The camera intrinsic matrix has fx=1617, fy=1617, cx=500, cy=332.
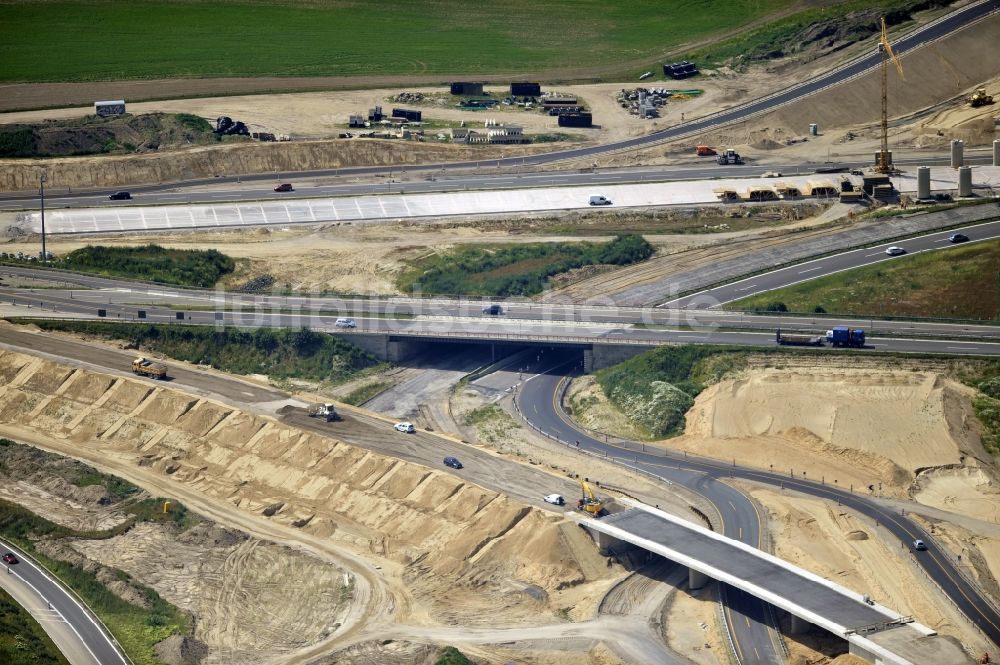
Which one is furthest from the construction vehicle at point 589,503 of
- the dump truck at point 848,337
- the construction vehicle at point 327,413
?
the dump truck at point 848,337

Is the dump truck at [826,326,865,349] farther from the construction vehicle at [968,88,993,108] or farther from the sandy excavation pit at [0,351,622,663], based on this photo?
the construction vehicle at [968,88,993,108]

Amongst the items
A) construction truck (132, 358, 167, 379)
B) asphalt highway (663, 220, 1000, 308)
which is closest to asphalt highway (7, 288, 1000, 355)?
asphalt highway (663, 220, 1000, 308)

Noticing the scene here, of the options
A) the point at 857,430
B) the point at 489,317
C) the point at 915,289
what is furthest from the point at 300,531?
the point at 915,289

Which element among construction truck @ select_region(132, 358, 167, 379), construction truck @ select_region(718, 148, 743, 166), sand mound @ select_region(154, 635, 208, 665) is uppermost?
construction truck @ select_region(718, 148, 743, 166)

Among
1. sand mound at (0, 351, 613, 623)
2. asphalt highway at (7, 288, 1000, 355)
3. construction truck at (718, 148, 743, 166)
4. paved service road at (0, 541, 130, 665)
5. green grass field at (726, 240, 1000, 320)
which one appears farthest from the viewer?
A: construction truck at (718, 148, 743, 166)

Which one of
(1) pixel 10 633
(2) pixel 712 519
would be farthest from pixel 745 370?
(1) pixel 10 633

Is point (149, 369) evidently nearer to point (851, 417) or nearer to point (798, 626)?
point (851, 417)
